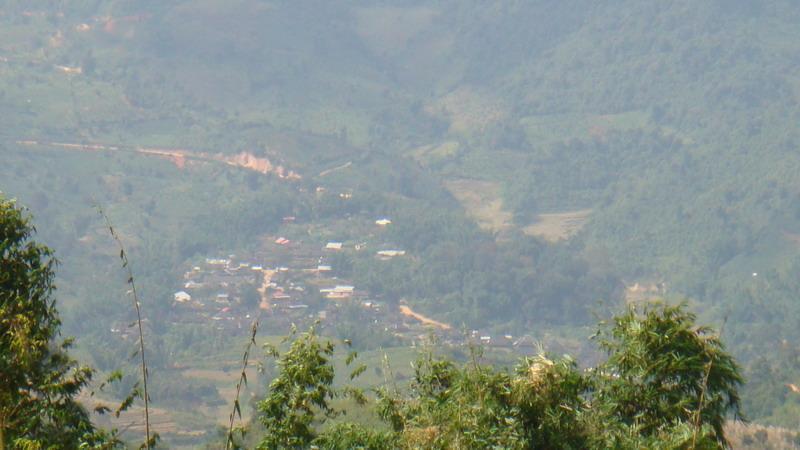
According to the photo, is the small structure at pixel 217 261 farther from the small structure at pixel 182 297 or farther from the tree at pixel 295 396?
the tree at pixel 295 396

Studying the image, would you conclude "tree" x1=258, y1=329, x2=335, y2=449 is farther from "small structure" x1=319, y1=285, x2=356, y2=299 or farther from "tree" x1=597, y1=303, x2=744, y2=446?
"small structure" x1=319, y1=285, x2=356, y2=299

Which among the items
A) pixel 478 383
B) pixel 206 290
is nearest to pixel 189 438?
pixel 206 290

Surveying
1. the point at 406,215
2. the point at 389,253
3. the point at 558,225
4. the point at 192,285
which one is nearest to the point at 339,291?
the point at 389,253

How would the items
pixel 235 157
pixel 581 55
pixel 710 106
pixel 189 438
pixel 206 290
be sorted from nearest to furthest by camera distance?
1. pixel 189 438
2. pixel 206 290
3. pixel 235 157
4. pixel 710 106
5. pixel 581 55

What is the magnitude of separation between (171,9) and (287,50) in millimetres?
8399

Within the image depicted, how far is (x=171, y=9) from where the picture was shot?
88000mm

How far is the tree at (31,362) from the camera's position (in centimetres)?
846

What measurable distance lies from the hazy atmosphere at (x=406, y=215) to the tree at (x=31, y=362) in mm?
28

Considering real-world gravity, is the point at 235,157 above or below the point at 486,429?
above

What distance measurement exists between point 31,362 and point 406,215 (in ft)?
178

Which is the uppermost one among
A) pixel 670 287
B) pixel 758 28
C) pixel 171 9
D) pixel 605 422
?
pixel 171 9

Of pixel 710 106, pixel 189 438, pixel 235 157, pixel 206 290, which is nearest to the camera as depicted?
pixel 189 438

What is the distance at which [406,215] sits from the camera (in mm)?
62969

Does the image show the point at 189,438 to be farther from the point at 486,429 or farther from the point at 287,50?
the point at 287,50
